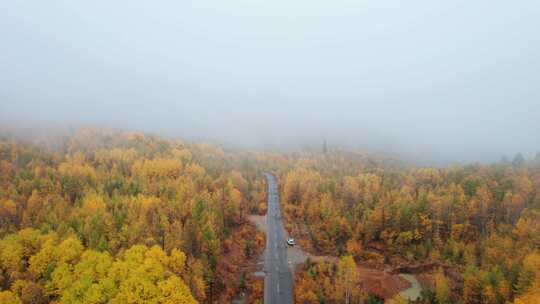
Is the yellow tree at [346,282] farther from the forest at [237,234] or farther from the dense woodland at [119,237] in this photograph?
the dense woodland at [119,237]

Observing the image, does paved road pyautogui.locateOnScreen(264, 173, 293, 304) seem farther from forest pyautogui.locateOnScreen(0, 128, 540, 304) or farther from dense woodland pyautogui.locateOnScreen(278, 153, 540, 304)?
dense woodland pyautogui.locateOnScreen(278, 153, 540, 304)

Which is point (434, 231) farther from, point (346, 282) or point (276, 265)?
point (276, 265)

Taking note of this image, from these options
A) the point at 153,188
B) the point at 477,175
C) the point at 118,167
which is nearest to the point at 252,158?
the point at 118,167

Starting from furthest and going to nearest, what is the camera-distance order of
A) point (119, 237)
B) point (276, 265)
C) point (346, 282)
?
1. point (276, 265)
2. point (119, 237)
3. point (346, 282)

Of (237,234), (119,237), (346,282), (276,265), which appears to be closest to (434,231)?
(346,282)

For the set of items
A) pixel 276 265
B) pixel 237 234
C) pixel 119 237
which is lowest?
pixel 276 265

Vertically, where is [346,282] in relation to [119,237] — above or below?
below

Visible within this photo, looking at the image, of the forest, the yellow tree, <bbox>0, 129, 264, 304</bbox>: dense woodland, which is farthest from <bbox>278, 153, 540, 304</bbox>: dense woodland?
<bbox>0, 129, 264, 304</bbox>: dense woodland
